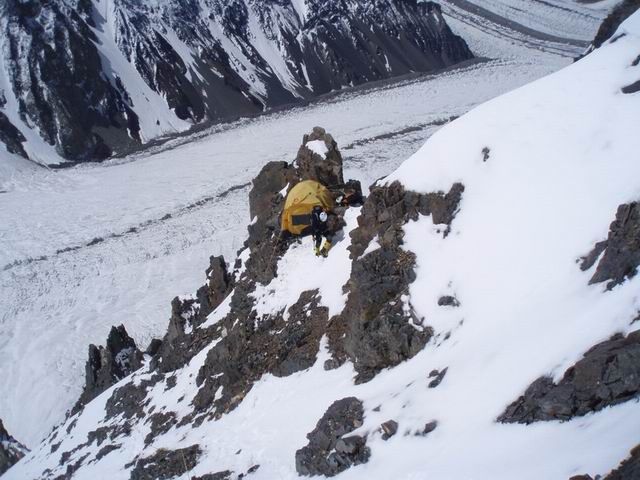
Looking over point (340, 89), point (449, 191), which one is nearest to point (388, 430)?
point (449, 191)

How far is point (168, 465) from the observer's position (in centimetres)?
1080

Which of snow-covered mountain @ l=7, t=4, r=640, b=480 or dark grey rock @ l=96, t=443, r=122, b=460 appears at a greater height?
snow-covered mountain @ l=7, t=4, r=640, b=480

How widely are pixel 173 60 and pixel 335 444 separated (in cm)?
5325

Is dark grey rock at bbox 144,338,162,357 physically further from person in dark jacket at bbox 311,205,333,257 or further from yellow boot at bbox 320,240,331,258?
yellow boot at bbox 320,240,331,258

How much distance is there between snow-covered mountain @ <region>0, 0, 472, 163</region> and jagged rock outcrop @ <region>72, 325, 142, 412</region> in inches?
1152

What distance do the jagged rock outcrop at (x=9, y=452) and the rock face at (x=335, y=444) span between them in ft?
52.0

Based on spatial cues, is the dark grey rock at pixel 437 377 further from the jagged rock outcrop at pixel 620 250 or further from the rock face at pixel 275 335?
the jagged rock outcrop at pixel 620 250

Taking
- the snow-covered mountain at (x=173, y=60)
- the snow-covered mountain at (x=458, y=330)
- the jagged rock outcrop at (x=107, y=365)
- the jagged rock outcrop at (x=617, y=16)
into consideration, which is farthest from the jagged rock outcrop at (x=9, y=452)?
the snow-covered mountain at (x=173, y=60)

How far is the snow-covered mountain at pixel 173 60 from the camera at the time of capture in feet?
152

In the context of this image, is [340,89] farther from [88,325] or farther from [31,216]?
[88,325]

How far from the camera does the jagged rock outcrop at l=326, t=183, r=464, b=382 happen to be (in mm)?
9219

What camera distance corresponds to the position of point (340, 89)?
58156mm

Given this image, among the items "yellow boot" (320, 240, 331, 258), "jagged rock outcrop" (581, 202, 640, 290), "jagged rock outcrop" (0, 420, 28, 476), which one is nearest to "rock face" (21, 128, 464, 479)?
"yellow boot" (320, 240, 331, 258)

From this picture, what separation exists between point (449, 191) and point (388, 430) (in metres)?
4.96
